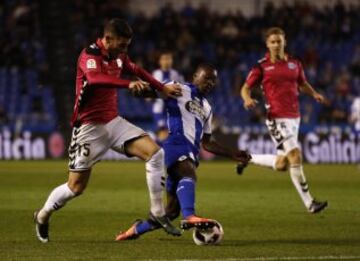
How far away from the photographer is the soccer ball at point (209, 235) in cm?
900

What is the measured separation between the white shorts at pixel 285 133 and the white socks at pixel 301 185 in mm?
401

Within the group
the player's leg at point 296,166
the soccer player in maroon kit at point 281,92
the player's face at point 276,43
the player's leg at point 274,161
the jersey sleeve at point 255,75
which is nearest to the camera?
the player's leg at point 296,166

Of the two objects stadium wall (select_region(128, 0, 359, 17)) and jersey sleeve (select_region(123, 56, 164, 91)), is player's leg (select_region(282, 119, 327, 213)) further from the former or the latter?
stadium wall (select_region(128, 0, 359, 17))

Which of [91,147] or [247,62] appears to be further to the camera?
[247,62]

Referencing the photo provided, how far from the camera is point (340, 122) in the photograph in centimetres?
2706

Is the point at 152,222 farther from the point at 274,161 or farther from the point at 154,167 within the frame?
the point at 274,161

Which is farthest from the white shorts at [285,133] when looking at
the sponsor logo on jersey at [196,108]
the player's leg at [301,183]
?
the sponsor logo on jersey at [196,108]

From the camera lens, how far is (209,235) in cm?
905

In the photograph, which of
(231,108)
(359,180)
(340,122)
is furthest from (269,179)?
(231,108)

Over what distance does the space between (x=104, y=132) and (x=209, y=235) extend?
1.42 meters

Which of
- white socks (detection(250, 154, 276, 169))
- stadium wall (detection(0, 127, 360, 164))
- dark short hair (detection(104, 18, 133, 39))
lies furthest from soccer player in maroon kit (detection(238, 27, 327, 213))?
stadium wall (detection(0, 127, 360, 164))

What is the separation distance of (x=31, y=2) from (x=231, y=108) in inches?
277

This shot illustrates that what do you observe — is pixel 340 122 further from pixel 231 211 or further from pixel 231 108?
A: pixel 231 211

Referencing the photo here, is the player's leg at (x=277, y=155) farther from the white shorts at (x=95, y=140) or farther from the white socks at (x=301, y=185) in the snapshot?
the white shorts at (x=95, y=140)
